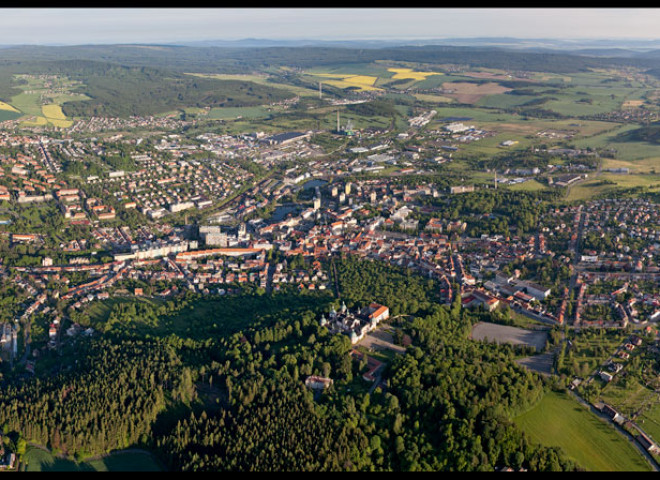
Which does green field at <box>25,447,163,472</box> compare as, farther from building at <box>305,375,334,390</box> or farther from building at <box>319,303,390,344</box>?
building at <box>319,303,390,344</box>

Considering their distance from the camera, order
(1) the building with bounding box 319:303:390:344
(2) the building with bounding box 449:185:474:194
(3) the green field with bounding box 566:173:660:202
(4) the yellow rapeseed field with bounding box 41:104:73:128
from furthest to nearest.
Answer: (4) the yellow rapeseed field with bounding box 41:104:73:128
(2) the building with bounding box 449:185:474:194
(3) the green field with bounding box 566:173:660:202
(1) the building with bounding box 319:303:390:344

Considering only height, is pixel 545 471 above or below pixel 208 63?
below

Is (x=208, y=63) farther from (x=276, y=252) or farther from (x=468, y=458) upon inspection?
(x=468, y=458)

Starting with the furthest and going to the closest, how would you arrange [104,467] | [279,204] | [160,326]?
[279,204] → [160,326] → [104,467]

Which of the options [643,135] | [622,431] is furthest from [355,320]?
[643,135]

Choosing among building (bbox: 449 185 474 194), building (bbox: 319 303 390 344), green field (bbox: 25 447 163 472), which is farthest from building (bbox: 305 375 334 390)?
building (bbox: 449 185 474 194)

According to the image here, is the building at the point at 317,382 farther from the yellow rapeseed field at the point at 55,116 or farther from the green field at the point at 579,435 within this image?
the yellow rapeseed field at the point at 55,116

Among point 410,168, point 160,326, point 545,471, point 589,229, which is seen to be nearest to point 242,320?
point 160,326
